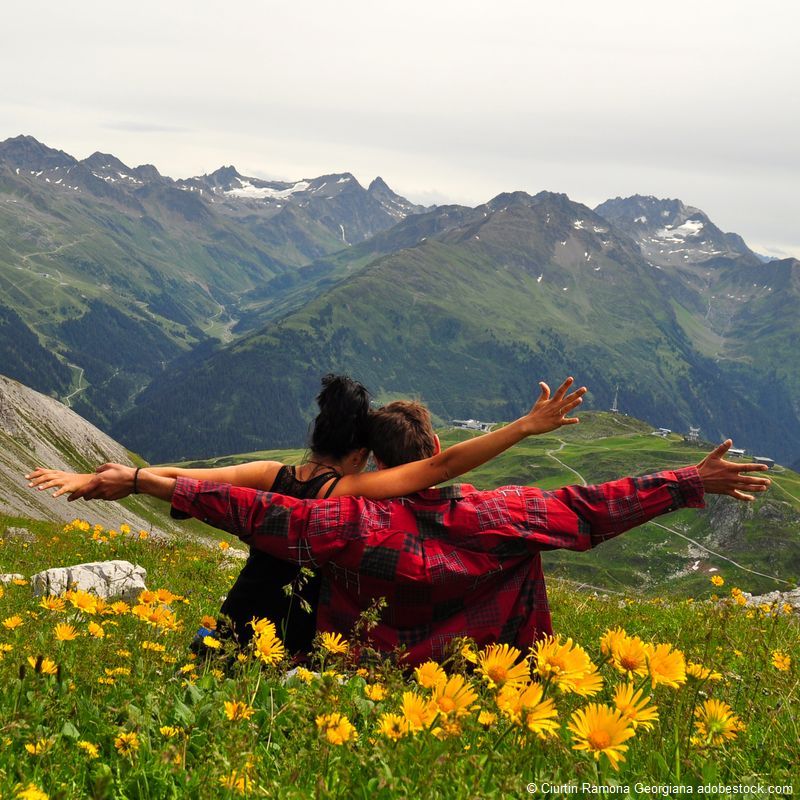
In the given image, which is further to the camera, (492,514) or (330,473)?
(330,473)

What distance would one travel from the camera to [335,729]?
3047 mm

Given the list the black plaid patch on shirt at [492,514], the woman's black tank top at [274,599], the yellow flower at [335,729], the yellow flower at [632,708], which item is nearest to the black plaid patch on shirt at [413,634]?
the woman's black tank top at [274,599]

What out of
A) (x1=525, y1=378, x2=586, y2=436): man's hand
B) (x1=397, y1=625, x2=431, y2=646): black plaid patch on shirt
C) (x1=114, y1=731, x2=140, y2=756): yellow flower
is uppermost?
(x1=525, y1=378, x2=586, y2=436): man's hand

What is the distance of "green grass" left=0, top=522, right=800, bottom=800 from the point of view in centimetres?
296

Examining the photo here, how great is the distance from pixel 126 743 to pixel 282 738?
73 centimetres

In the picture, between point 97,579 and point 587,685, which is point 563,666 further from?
point 97,579

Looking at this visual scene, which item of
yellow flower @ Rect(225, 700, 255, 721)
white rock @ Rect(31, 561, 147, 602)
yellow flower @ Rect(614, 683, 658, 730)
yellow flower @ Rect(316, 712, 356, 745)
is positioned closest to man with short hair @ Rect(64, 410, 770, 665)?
yellow flower @ Rect(225, 700, 255, 721)

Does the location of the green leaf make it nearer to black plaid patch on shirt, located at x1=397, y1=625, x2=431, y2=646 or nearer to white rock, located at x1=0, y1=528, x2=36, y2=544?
black plaid patch on shirt, located at x1=397, y1=625, x2=431, y2=646

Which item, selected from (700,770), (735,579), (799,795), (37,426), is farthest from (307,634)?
(735,579)

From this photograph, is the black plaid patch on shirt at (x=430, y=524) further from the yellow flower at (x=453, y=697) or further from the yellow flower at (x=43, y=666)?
the yellow flower at (x=453, y=697)

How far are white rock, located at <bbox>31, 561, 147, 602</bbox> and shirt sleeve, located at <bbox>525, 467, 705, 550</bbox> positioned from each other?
6031 millimetres

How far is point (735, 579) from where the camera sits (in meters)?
166

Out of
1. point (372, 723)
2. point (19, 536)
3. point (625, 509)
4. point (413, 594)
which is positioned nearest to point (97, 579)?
point (413, 594)

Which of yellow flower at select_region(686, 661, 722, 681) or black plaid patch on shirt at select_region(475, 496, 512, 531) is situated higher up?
black plaid patch on shirt at select_region(475, 496, 512, 531)
